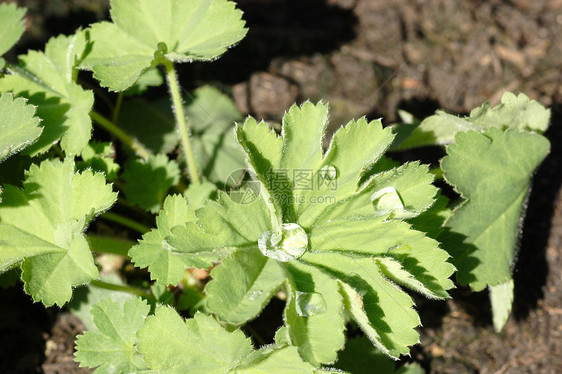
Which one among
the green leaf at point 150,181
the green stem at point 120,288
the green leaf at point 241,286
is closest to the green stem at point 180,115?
the green leaf at point 150,181

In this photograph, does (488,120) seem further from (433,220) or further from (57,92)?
(57,92)

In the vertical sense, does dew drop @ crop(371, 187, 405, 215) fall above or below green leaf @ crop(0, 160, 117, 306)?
below

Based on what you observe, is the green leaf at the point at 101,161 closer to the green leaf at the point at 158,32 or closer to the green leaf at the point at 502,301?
the green leaf at the point at 158,32

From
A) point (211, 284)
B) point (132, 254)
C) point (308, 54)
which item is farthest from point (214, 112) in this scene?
point (211, 284)

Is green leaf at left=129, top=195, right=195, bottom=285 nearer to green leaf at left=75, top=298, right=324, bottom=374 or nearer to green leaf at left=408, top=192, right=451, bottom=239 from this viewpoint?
green leaf at left=75, top=298, right=324, bottom=374

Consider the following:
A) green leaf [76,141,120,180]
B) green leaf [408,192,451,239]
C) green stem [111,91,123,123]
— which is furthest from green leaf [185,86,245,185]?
green leaf [408,192,451,239]

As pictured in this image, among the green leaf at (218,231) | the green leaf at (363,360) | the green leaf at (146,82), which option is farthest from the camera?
the green leaf at (146,82)
